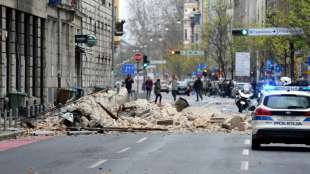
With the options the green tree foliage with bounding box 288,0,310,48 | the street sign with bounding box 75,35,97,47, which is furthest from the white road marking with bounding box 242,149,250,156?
the street sign with bounding box 75,35,97,47

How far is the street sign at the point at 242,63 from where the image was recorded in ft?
325

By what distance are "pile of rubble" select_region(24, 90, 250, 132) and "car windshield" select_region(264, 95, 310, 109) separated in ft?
35.1

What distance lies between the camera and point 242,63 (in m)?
99.8

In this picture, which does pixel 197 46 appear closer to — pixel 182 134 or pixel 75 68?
pixel 75 68

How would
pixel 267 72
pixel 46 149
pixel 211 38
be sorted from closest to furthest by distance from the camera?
pixel 46 149, pixel 267 72, pixel 211 38

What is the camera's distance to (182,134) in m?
33.3

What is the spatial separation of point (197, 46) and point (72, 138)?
111643 mm

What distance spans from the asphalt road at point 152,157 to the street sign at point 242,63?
225ft

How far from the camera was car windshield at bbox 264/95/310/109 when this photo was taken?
2428cm

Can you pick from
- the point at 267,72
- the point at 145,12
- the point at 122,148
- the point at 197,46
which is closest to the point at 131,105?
the point at 122,148

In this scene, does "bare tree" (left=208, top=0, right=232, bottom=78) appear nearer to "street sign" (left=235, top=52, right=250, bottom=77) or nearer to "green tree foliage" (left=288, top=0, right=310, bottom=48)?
"street sign" (left=235, top=52, right=250, bottom=77)

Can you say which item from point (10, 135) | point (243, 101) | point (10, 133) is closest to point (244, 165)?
point (10, 135)

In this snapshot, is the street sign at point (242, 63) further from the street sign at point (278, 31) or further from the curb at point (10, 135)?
the curb at point (10, 135)

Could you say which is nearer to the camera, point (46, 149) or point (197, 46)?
point (46, 149)
